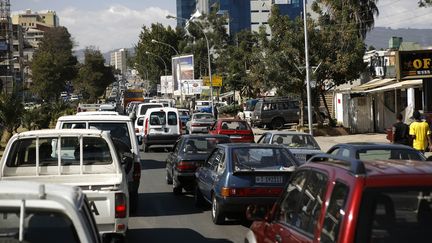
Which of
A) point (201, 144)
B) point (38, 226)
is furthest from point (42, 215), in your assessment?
point (201, 144)

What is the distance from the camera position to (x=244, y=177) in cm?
1059

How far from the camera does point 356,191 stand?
400 centimetres

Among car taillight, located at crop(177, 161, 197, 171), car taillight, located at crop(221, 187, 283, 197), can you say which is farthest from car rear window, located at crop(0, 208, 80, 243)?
car taillight, located at crop(177, 161, 197, 171)

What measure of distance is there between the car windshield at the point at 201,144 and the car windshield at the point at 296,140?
2.00 metres

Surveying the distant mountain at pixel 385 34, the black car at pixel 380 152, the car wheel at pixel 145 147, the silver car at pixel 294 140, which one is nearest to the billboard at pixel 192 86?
the distant mountain at pixel 385 34

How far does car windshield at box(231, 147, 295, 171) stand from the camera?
1118 cm

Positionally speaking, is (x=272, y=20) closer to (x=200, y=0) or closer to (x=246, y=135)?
(x=246, y=135)

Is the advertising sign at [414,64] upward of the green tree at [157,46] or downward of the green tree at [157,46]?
downward

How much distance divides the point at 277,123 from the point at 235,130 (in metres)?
18.2

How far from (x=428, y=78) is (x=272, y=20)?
11.7 metres

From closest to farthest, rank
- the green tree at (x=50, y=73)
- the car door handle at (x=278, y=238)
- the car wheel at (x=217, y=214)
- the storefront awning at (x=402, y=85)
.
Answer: the car door handle at (x=278, y=238) → the car wheel at (x=217, y=214) → the storefront awning at (x=402, y=85) → the green tree at (x=50, y=73)

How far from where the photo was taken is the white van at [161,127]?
1113 inches

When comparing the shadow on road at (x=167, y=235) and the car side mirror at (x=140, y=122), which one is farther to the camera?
the car side mirror at (x=140, y=122)

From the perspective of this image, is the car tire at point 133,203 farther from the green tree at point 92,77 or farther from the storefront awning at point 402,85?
the green tree at point 92,77
